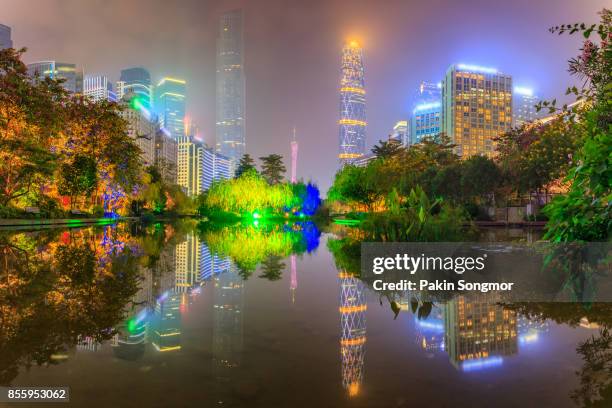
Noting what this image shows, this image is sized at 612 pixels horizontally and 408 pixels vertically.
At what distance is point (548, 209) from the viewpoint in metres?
3.27

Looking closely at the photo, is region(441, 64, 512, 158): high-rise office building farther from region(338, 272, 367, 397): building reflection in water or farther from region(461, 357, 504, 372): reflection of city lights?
region(461, 357, 504, 372): reflection of city lights

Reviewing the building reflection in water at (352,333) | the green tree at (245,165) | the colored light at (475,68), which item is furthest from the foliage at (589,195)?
the colored light at (475,68)

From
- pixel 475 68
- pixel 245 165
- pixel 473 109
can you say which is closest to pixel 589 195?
pixel 245 165

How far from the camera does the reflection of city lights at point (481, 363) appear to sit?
412cm

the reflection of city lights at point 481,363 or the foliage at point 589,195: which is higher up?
the foliage at point 589,195

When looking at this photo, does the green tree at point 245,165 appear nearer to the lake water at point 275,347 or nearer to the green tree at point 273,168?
the green tree at point 273,168

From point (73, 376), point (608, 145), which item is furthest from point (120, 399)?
point (608, 145)

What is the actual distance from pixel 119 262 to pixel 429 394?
10.3 metres

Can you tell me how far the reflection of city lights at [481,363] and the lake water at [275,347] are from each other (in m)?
0.02

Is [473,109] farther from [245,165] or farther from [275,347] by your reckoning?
[275,347]

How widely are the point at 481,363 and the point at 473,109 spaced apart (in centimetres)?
17618

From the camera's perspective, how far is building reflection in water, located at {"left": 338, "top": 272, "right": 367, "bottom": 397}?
12.6 feet

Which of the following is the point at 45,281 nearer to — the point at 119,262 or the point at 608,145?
the point at 119,262

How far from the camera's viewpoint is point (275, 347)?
477cm
